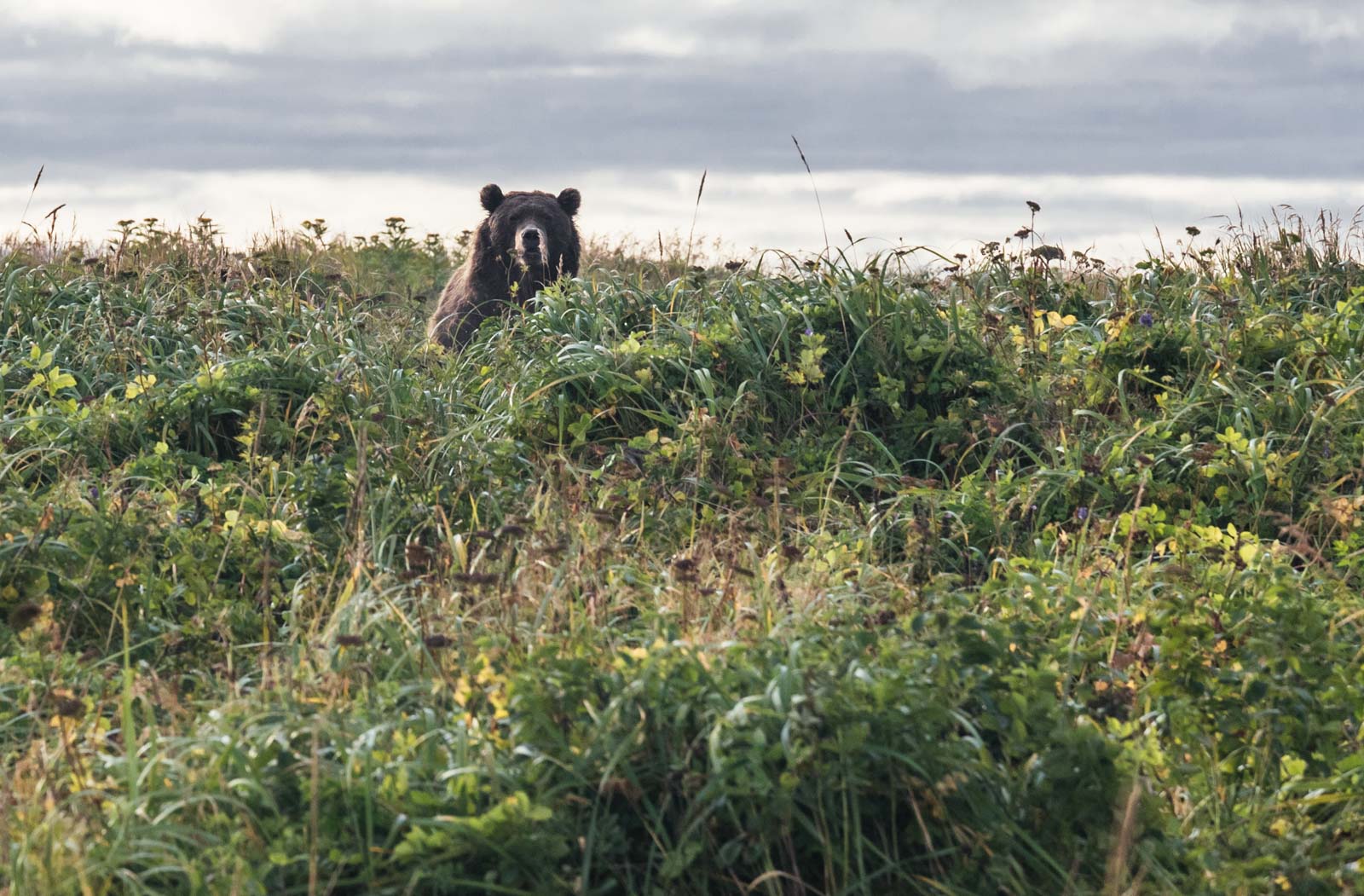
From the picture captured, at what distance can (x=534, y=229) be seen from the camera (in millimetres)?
11422

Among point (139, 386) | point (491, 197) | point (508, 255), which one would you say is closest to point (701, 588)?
point (139, 386)

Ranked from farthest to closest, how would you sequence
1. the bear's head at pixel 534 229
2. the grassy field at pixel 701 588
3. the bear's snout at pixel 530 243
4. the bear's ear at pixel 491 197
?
the bear's ear at pixel 491 197
the bear's head at pixel 534 229
the bear's snout at pixel 530 243
the grassy field at pixel 701 588

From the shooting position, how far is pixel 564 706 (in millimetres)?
3197

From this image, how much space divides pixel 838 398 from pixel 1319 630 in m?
3.36

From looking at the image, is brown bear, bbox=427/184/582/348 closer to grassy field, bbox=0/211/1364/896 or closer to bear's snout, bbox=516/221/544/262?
bear's snout, bbox=516/221/544/262

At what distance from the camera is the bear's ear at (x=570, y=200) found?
1259cm

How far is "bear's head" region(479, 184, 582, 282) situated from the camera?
37.7 ft

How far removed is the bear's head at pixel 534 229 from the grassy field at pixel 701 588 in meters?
2.32

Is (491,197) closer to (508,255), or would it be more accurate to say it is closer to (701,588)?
(508,255)

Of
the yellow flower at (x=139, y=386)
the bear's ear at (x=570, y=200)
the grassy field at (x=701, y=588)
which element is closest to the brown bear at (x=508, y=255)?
the bear's ear at (x=570, y=200)

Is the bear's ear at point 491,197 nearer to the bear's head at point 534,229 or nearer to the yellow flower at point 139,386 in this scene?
the bear's head at point 534,229

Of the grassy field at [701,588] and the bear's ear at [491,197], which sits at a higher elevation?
the bear's ear at [491,197]

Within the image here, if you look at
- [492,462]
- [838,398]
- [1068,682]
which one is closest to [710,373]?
[838,398]

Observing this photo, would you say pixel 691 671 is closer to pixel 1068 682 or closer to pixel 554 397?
pixel 1068 682
